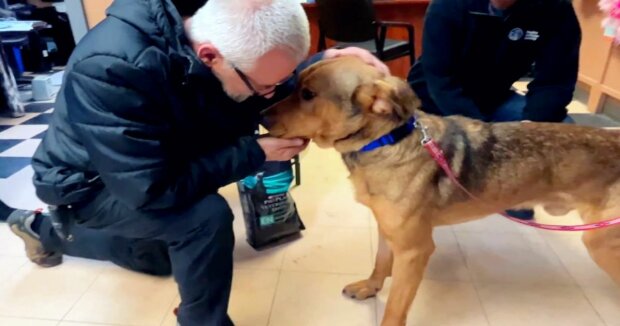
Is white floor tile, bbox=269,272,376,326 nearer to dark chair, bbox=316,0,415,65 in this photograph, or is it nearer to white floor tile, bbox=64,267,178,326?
white floor tile, bbox=64,267,178,326

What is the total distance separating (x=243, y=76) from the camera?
1.31m

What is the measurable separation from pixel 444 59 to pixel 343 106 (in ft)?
3.15

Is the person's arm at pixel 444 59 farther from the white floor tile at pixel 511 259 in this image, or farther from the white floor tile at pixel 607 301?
the white floor tile at pixel 607 301

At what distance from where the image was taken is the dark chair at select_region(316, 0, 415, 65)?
12.1ft

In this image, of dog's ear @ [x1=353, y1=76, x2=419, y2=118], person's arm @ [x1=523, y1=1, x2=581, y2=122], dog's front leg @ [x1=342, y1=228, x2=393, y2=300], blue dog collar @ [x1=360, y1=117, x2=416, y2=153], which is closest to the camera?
dog's ear @ [x1=353, y1=76, x2=419, y2=118]

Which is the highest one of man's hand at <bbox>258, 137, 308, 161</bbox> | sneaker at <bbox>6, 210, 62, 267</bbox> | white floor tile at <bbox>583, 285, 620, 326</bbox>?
man's hand at <bbox>258, 137, 308, 161</bbox>

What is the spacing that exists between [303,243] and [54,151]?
3.94 ft

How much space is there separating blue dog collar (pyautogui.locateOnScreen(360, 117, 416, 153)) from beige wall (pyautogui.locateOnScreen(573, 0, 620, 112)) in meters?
3.11

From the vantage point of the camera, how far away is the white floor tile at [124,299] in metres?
1.76

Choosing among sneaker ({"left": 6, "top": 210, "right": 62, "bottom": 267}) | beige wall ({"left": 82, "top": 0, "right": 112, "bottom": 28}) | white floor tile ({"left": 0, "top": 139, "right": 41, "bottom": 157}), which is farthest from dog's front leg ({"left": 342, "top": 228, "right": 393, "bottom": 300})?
beige wall ({"left": 82, "top": 0, "right": 112, "bottom": 28})

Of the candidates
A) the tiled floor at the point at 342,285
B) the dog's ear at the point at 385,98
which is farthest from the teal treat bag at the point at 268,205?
the dog's ear at the point at 385,98

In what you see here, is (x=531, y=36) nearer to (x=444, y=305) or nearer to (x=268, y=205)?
(x=444, y=305)

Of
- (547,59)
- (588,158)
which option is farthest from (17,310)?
(547,59)

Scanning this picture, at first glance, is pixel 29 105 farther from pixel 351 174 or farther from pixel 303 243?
pixel 351 174
